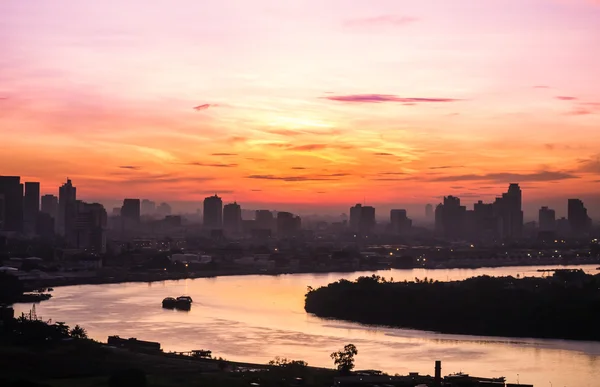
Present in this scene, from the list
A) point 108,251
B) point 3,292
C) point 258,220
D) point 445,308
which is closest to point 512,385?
point 445,308

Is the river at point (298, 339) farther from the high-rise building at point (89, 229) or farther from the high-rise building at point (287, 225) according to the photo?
the high-rise building at point (287, 225)

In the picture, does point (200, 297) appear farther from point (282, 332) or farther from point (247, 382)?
point (247, 382)

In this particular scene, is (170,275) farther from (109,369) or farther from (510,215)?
(510,215)

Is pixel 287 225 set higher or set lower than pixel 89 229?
higher

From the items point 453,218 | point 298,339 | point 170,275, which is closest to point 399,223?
point 453,218

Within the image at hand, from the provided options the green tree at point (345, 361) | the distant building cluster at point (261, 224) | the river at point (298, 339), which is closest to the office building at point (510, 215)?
the distant building cluster at point (261, 224)

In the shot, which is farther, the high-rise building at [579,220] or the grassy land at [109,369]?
the high-rise building at [579,220]
